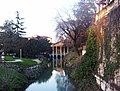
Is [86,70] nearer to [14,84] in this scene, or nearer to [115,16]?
[14,84]

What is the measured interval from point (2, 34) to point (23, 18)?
469 inches

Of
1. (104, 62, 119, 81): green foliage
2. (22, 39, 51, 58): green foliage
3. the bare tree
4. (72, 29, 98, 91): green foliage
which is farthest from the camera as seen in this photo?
(22, 39, 51, 58): green foliage

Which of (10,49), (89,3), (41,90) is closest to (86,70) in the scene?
(41,90)

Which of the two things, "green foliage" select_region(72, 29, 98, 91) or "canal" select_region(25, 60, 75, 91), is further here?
"canal" select_region(25, 60, 75, 91)

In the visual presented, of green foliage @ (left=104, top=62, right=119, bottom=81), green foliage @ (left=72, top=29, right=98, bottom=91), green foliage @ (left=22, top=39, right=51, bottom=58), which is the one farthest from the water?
green foliage @ (left=22, top=39, right=51, bottom=58)

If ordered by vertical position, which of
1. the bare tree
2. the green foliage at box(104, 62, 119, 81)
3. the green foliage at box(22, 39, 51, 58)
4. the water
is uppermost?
the bare tree

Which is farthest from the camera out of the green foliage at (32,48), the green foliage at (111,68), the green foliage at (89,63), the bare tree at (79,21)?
the green foliage at (32,48)

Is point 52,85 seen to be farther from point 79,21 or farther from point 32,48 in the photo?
point 32,48

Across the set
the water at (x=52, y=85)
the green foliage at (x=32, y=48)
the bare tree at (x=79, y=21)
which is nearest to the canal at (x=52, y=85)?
the water at (x=52, y=85)

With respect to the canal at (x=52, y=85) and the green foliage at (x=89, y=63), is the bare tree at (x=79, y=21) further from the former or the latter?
the green foliage at (x=89, y=63)

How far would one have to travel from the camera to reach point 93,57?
18547 mm

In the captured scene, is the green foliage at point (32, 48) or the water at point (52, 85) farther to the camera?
the green foliage at point (32, 48)

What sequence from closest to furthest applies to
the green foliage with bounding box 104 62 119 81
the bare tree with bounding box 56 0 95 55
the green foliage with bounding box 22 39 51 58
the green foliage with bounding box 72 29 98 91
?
the green foliage with bounding box 104 62 119 81 → the green foliage with bounding box 72 29 98 91 → the bare tree with bounding box 56 0 95 55 → the green foliage with bounding box 22 39 51 58

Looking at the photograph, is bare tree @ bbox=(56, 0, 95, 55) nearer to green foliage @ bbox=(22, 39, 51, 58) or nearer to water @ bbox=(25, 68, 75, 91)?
water @ bbox=(25, 68, 75, 91)
